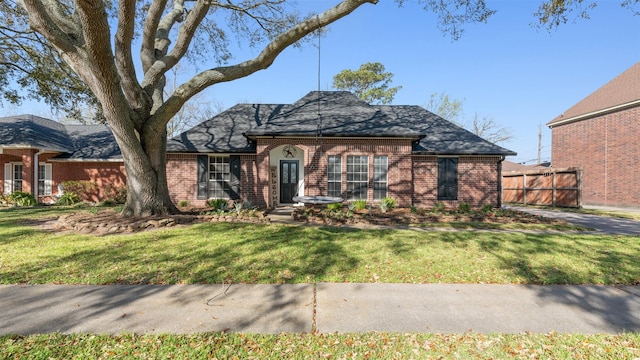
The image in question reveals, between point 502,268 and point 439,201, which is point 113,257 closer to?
point 502,268

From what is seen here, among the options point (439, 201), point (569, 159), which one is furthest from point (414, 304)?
point (569, 159)

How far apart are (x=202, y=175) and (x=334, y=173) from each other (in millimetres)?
6530

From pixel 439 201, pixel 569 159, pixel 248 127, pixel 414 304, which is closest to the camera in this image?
pixel 414 304

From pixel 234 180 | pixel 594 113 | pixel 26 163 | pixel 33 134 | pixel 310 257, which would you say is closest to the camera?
pixel 310 257

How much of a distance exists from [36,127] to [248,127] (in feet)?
46.7

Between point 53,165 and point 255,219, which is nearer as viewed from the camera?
point 255,219

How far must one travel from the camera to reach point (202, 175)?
14336mm

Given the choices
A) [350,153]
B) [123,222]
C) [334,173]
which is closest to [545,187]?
[350,153]

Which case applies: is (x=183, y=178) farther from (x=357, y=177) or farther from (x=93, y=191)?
(x=357, y=177)

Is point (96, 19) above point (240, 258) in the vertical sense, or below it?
above

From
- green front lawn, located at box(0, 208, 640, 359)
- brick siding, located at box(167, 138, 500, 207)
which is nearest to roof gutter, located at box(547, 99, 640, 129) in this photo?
brick siding, located at box(167, 138, 500, 207)

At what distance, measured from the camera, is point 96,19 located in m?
5.91

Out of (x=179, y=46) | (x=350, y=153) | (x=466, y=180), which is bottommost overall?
(x=466, y=180)

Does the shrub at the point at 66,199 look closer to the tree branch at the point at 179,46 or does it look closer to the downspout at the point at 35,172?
the downspout at the point at 35,172
